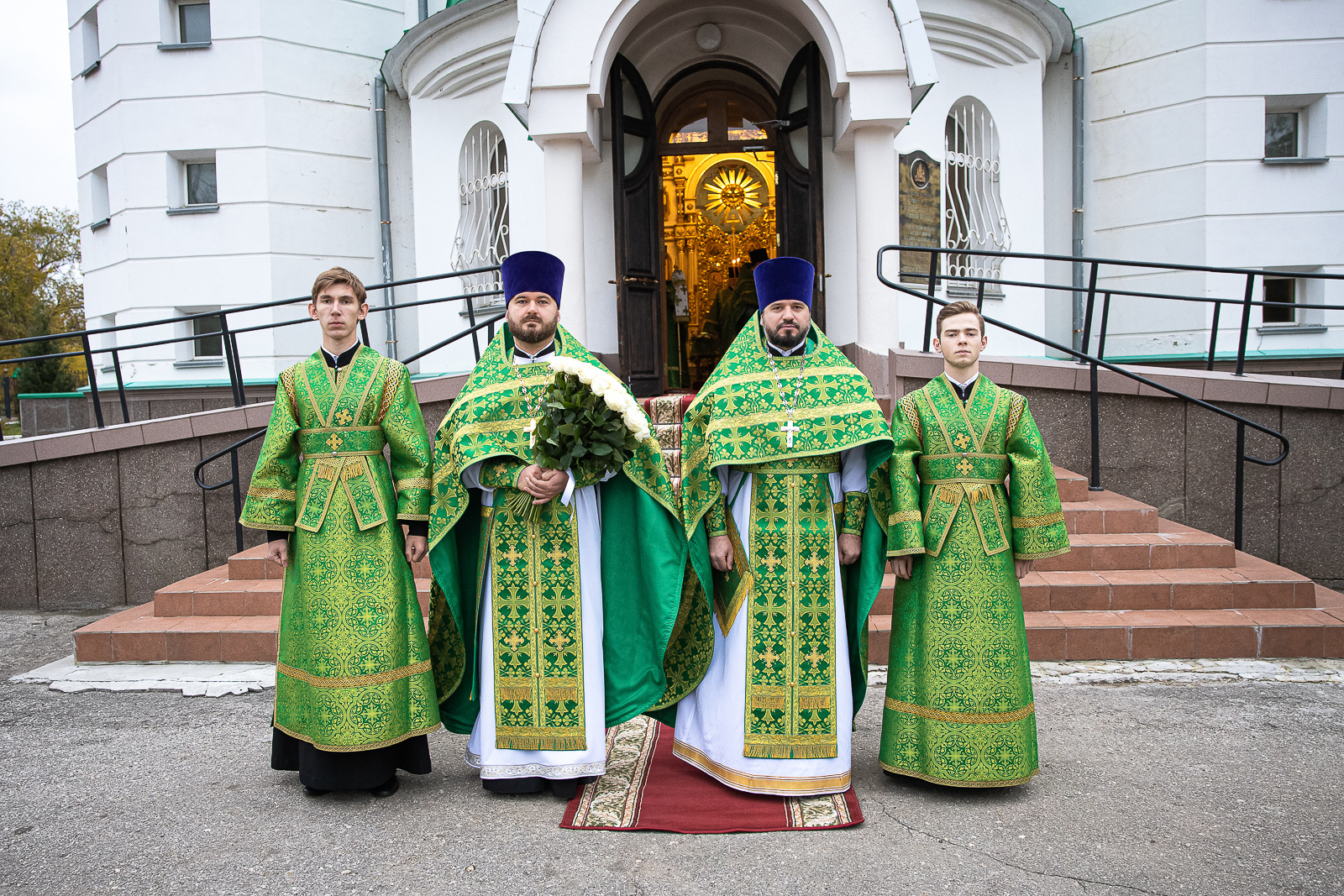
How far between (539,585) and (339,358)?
126cm

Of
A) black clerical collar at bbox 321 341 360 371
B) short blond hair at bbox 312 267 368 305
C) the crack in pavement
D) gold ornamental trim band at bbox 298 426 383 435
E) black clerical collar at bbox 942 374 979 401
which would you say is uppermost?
short blond hair at bbox 312 267 368 305

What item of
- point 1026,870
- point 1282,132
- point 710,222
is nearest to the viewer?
point 1026,870

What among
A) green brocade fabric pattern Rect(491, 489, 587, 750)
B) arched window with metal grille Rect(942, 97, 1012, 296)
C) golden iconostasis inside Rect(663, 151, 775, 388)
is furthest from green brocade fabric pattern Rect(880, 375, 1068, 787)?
golden iconostasis inside Rect(663, 151, 775, 388)

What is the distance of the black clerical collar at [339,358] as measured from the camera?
12.6 feet

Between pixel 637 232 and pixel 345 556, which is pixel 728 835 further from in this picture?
pixel 637 232

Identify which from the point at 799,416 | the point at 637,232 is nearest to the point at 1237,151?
the point at 637,232

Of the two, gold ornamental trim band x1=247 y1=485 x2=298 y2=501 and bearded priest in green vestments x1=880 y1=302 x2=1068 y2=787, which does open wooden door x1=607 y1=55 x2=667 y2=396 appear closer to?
gold ornamental trim band x1=247 y1=485 x2=298 y2=501

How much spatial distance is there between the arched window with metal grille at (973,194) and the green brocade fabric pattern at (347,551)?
303 inches

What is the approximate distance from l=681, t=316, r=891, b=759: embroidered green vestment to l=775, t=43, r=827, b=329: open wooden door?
208 inches

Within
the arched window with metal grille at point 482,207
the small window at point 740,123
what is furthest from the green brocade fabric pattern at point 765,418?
the small window at point 740,123

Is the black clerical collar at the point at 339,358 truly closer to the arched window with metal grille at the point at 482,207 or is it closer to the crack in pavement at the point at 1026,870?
the crack in pavement at the point at 1026,870

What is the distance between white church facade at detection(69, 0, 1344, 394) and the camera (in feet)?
27.3

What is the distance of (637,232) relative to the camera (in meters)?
9.31

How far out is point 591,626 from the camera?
149 inches
